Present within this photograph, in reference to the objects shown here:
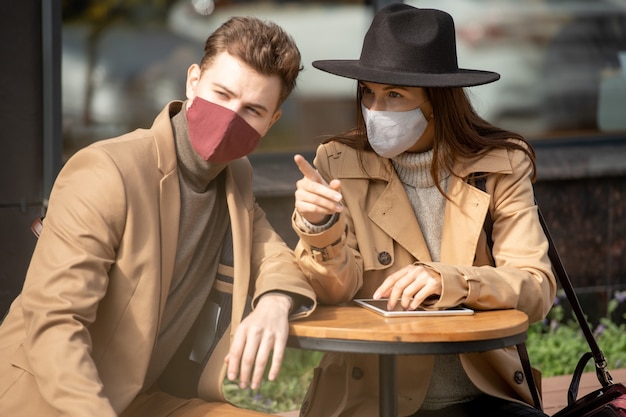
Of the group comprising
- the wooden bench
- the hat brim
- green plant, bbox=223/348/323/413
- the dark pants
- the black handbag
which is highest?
the hat brim

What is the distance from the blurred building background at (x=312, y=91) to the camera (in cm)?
536

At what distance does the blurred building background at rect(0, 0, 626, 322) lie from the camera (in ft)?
17.6

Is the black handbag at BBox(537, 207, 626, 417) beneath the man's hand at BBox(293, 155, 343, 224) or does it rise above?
beneath

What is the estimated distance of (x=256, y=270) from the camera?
11.4 ft

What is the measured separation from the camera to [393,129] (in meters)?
3.59

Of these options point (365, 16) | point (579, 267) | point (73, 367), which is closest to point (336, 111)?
point (365, 16)

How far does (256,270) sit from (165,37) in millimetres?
3400

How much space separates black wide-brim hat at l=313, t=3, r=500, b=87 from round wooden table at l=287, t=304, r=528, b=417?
738 mm

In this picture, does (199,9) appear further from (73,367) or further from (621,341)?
(73,367)

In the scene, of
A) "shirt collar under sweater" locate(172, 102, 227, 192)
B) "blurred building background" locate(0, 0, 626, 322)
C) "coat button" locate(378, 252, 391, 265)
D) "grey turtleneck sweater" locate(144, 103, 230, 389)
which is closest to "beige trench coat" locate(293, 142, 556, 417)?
"coat button" locate(378, 252, 391, 265)

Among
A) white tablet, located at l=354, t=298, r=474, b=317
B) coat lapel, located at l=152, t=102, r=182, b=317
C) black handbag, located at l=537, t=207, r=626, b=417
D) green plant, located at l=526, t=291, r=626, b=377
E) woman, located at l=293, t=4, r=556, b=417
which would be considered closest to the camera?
coat lapel, located at l=152, t=102, r=182, b=317

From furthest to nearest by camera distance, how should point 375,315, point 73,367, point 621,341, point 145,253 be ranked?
point 621,341
point 375,315
point 145,253
point 73,367

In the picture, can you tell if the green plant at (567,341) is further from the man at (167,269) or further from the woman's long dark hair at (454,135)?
the man at (167,269)

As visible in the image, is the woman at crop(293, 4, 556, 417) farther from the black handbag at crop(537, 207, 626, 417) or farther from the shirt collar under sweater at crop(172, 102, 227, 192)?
the shirt collar under sweater at crop(172, 102, 227, 192)
